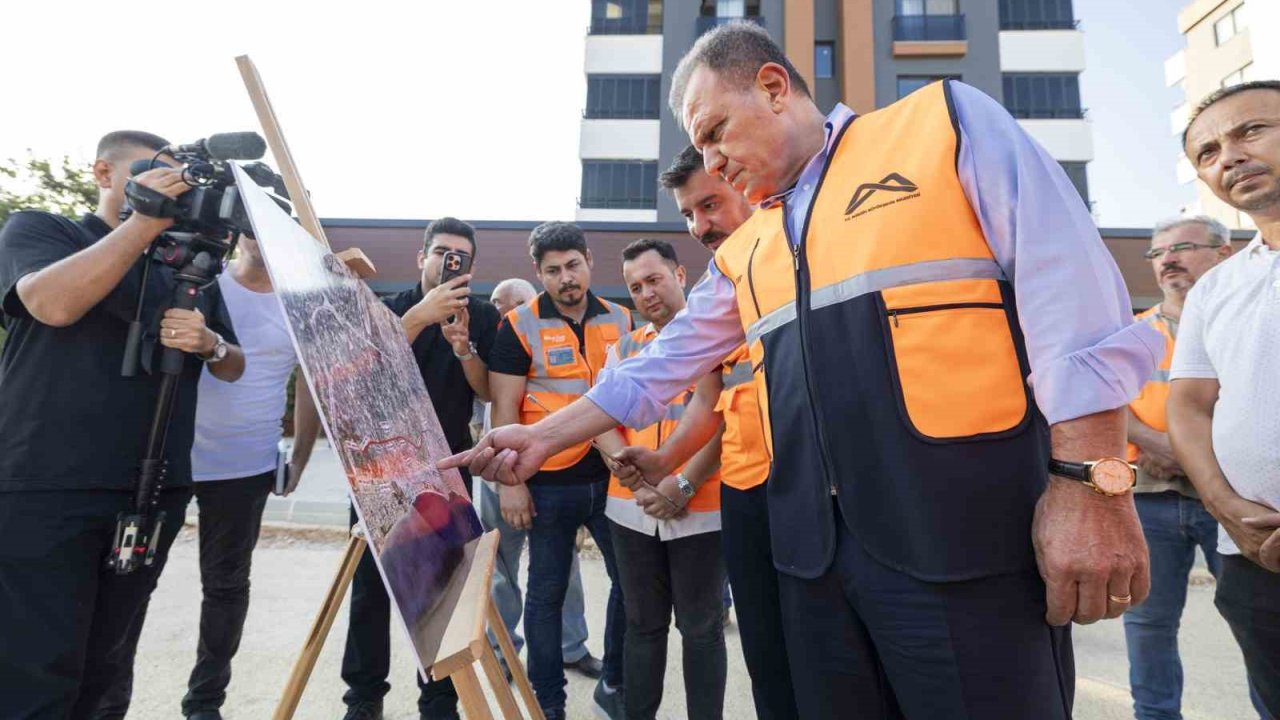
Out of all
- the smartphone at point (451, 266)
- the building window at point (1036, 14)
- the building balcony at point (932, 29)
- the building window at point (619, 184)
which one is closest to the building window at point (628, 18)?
the building window at point (619, 184)

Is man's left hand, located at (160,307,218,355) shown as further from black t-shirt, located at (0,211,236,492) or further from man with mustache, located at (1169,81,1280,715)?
man with mustache, located at (1169,81,1280,715)

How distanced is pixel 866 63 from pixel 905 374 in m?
18.6

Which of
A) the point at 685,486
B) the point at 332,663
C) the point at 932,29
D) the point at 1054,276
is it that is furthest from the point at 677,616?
the point at 932,29

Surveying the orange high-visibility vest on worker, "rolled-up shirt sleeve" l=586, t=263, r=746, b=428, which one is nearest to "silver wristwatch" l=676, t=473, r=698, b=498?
the orange high-visibility vest on worker

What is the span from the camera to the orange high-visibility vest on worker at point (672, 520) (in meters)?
2.22

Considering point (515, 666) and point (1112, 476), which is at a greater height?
point (1112, 476)

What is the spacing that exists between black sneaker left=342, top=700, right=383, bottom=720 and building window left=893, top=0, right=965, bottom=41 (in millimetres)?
19735

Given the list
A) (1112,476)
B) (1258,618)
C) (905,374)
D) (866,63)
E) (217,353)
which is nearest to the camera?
(1112,476)

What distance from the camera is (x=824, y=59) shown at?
1755 cm

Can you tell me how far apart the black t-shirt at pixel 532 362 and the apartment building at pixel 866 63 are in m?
14.3

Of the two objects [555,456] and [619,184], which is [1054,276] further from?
[619,184]

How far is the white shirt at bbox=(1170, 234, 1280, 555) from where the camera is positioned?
60.1 inches

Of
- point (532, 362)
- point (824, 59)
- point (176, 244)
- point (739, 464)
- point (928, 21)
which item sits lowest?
point (739, 464)

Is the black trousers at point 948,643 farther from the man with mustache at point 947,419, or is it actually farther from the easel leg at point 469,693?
the easel leg at point 469,693
